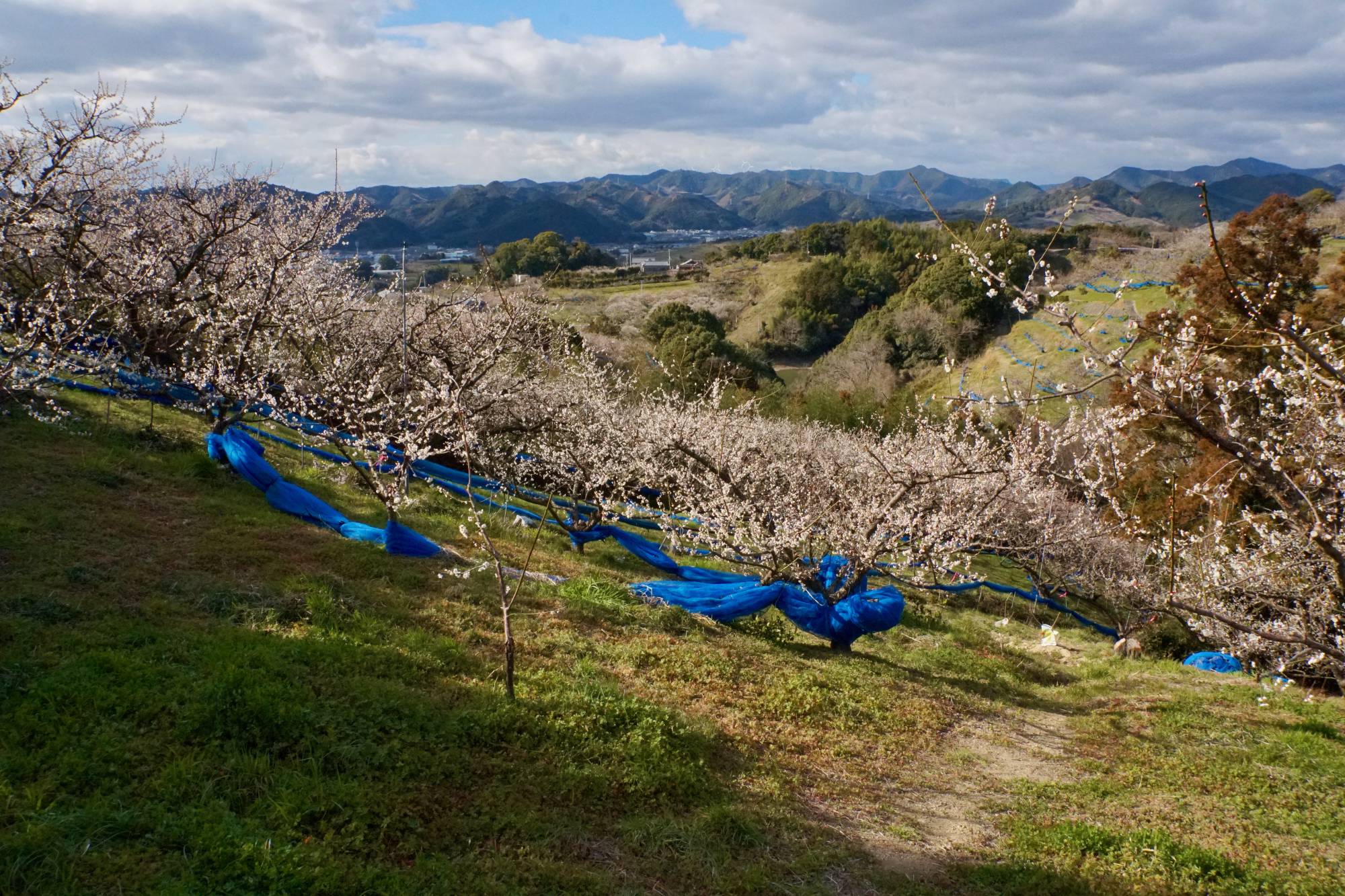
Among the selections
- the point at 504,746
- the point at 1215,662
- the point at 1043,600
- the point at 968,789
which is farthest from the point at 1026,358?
the point at 504,746

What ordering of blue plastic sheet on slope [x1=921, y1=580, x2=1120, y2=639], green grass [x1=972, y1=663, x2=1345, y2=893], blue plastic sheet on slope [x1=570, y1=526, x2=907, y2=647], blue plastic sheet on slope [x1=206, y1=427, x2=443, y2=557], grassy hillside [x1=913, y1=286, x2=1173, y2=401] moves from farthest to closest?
grassy hillside [x1=913, y1=286, x2=1173, y2=401] → blue plastic sheet on slope [x1=921, y1=580, x2=1120, y2=639] → blue plastic sheet on slope [x1=570, y1=526, x2=907, y2=647] → blue plastic sheet on slope [x1=206, y1=427, x2=443, y2=557] → green grass [x1=972, y1=663, x2=1345, y2=893]

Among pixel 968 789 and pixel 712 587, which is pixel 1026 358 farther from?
pixel 968 789

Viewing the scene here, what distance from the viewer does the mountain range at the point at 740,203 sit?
56.5m

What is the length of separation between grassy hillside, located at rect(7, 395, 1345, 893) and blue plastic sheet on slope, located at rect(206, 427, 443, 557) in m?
0.23

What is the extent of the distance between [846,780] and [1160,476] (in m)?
15.3

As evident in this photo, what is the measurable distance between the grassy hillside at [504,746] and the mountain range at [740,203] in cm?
397

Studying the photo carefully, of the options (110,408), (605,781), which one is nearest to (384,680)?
(605,781)

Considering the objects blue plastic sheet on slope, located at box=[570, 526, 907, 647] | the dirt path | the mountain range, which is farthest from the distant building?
the dirt path

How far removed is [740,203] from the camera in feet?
436

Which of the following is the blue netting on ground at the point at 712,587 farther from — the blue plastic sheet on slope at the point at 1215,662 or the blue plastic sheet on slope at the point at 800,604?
the blue plastic sheet on slope at the point at 1215,662

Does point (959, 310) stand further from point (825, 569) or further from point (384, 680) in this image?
point (384, 680)

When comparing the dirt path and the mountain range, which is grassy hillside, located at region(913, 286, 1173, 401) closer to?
the mountain range

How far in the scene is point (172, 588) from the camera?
244 inches

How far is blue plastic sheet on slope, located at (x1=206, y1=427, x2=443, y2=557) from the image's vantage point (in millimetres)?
8383
